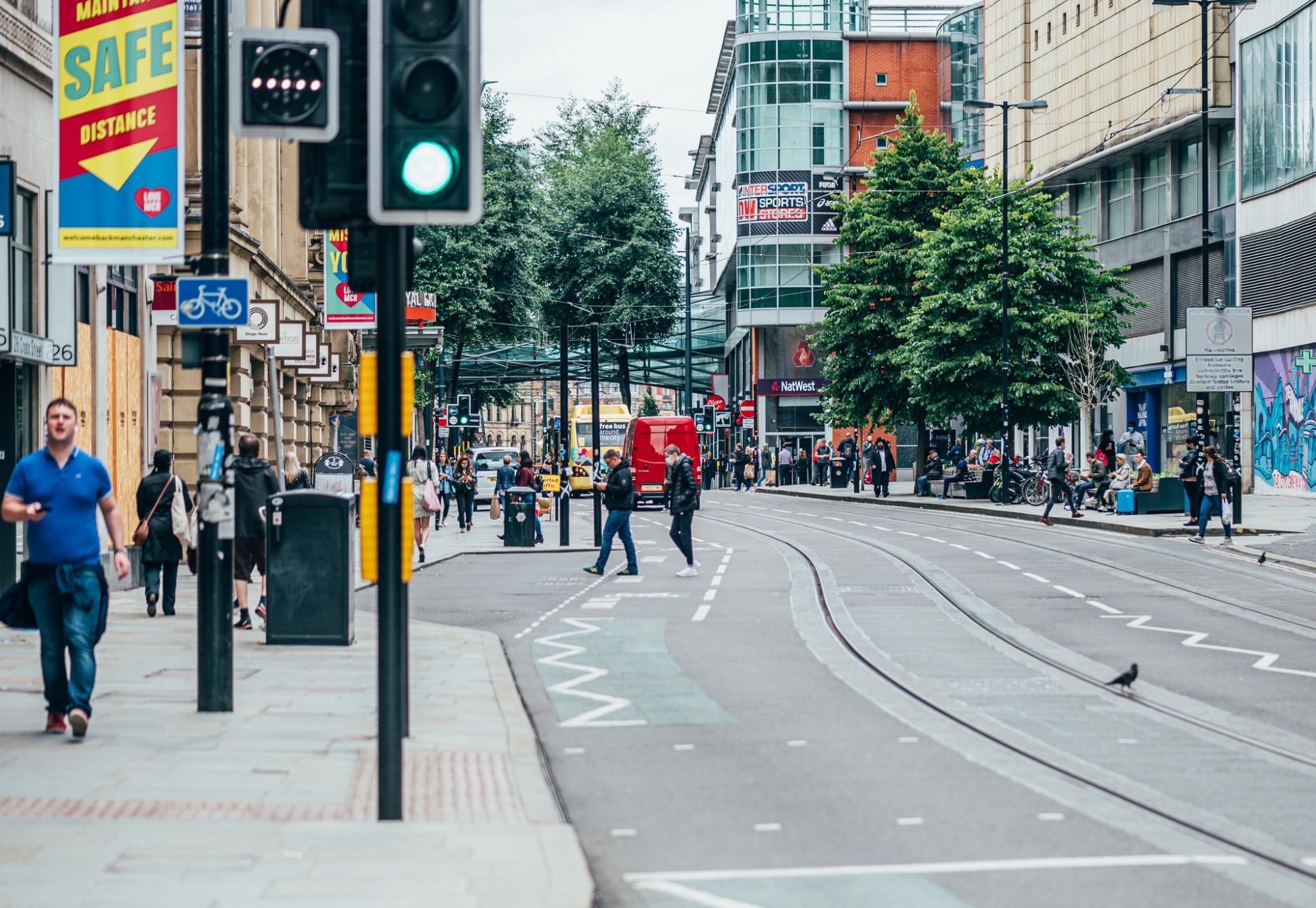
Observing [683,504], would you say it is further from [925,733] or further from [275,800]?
[275,800]

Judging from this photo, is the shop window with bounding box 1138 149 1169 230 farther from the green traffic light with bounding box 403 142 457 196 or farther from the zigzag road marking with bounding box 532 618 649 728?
the green traffic light with bounding box 403 142 457 196

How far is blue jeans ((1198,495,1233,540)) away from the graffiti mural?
1267cm

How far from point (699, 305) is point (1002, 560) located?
255 ft

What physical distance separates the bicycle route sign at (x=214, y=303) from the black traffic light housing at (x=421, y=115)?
3429 millimetres

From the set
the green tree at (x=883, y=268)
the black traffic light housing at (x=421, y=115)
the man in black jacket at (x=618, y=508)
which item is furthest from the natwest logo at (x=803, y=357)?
the black traffic light housing at (x=421, y=115)

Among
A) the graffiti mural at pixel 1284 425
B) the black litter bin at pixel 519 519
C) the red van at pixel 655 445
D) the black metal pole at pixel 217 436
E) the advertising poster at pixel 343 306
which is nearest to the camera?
the black metal pole at pixel 217 436

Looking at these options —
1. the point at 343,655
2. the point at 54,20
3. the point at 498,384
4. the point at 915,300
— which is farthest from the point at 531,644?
the point at 498,384

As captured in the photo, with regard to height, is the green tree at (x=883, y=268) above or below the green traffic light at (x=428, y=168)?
above

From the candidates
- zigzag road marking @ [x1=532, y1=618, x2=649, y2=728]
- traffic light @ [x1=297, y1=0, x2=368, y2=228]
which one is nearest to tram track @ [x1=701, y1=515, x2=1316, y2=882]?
zigzag road marking @ [x1=532, y1=618, x2=649, y2=728]

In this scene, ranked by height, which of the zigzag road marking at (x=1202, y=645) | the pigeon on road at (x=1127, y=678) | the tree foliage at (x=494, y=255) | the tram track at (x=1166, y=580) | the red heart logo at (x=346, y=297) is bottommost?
the zigzag road marking at (x=1202, y=645)

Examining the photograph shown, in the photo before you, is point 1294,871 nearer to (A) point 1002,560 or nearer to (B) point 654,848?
(B) point 654,848

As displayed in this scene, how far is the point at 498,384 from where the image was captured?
209 feet

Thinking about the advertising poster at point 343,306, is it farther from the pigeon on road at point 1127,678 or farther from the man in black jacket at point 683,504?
the pigeon on road at point 1127,678

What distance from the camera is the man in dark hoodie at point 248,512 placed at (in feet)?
51.5
